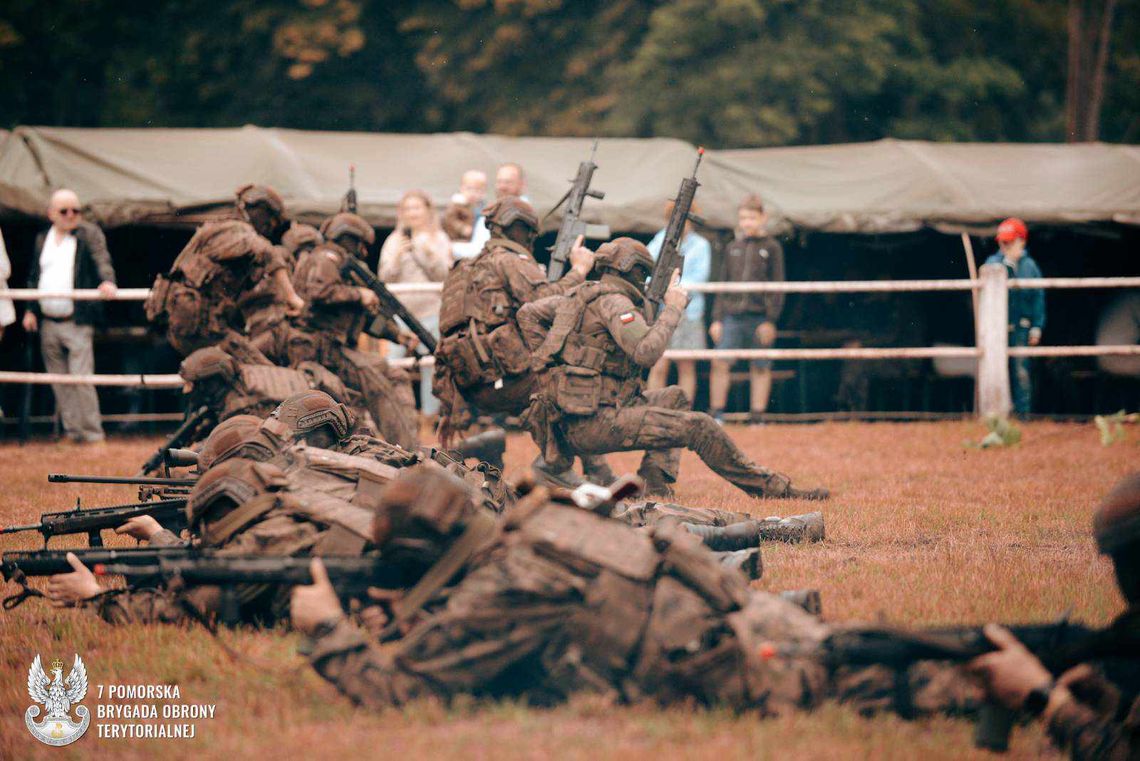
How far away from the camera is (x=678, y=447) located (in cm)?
922

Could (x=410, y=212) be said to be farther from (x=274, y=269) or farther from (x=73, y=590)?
(x=73, y=590)

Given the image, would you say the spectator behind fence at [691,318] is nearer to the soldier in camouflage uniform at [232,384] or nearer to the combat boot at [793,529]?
the soldier in camouflage uniform at [232,384]

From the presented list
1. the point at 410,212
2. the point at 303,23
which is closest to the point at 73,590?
Result: the point at 410,212

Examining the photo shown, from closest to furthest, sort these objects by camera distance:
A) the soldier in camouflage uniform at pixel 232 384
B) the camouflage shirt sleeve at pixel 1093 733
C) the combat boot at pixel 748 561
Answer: the camouflage shirt sleeve at pixel 1093 733
the combat boot at pixel 748 561
the soldier in camouflage uniform at pixel 232 384

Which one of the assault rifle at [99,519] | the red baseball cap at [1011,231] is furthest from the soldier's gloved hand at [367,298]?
the red baseball cap at [1011,231]

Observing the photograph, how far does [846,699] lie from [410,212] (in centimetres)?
943

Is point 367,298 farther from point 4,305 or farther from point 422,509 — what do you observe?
point 422,509

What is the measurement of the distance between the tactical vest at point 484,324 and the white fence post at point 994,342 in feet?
18.6

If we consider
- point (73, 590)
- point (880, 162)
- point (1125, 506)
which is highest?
point (880, 162)

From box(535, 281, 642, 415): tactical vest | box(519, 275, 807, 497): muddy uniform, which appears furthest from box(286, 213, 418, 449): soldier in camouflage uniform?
box(535, 281, 642, 415): tactical vest

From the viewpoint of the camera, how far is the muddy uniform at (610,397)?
898 cm

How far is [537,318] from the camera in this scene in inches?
375

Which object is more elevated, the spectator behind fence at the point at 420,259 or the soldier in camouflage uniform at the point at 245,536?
the spectator behind fence at the point at 420,259

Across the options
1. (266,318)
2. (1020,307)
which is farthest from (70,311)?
(1020,307)
